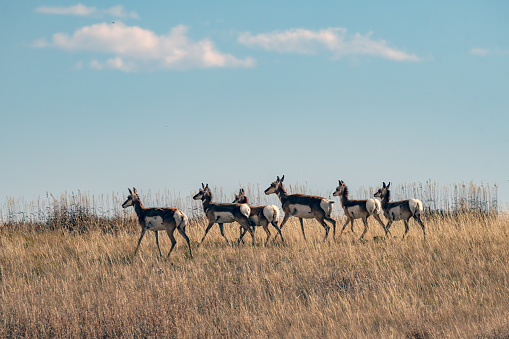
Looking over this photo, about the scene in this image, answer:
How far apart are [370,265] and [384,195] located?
6049mm

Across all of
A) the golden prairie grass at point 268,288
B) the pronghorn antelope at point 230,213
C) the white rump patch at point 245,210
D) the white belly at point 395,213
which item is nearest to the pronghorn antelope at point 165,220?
the golden prairie grass at point 268,288

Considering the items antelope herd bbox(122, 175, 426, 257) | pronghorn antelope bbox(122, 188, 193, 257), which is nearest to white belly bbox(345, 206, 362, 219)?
antelope herd bbox(122, 175, 426, 257)

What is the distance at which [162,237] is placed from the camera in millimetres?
18734

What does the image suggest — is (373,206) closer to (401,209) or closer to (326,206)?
(401,209)

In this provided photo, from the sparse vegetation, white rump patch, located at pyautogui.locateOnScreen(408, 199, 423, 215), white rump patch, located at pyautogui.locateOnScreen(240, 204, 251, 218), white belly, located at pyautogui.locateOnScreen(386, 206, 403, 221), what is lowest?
the sparse vegetation

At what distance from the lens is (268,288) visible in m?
11.1

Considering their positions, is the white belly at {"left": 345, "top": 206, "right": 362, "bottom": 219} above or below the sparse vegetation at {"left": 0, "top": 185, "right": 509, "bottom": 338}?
above

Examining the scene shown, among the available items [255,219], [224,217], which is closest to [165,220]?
[224,217]

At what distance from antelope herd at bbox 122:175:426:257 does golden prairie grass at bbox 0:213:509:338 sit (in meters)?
0.69

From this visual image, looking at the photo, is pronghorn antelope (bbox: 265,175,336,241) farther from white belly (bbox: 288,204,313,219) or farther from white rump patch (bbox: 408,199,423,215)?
white rump patch (bbox: 408,199,423,215)

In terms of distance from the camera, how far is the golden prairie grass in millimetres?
8578

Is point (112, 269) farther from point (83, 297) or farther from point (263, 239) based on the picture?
point (263, 239)

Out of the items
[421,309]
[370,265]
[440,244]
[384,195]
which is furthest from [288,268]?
[384,195]

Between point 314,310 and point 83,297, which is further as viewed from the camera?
point 83,297
